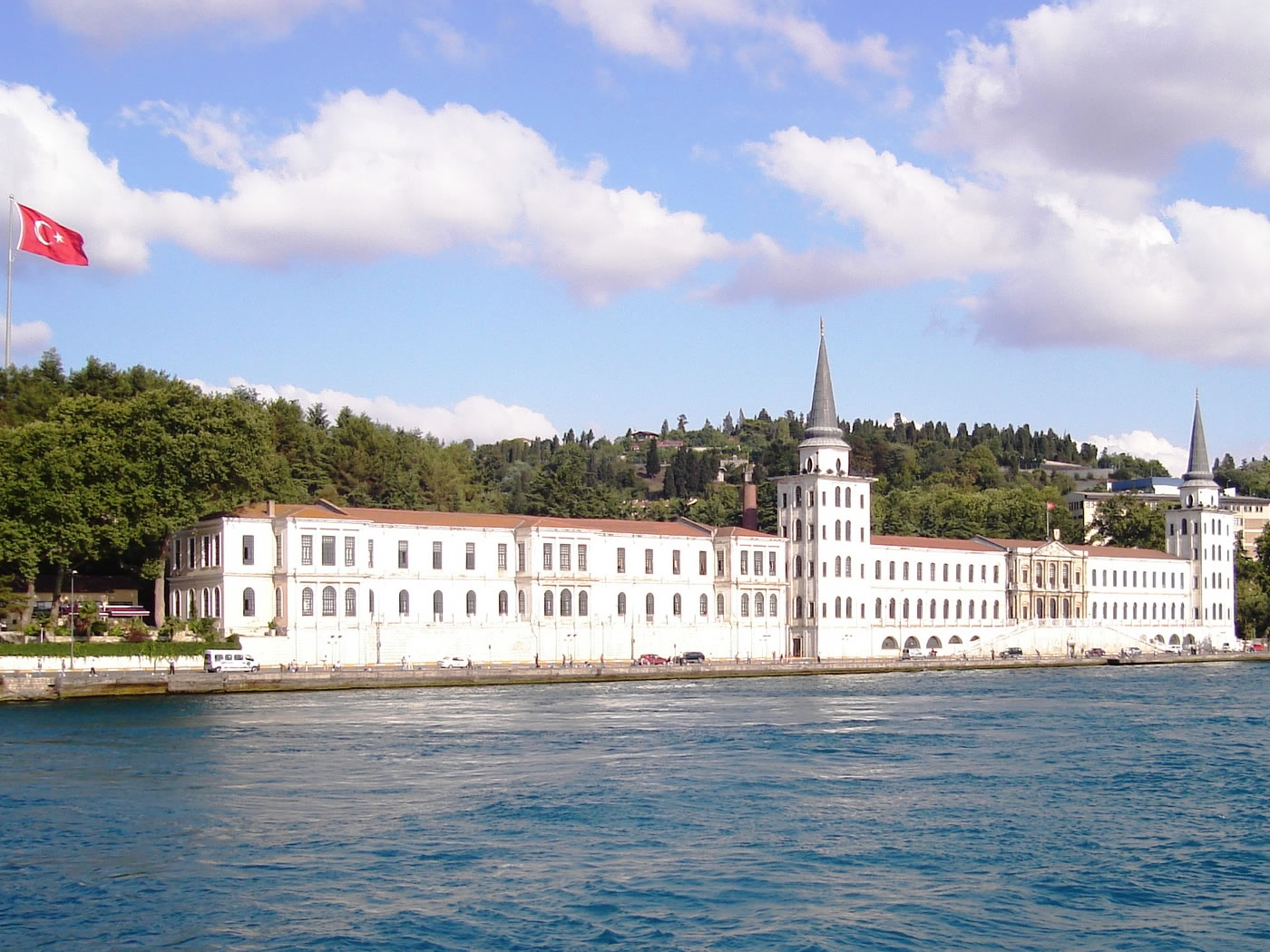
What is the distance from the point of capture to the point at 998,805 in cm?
3378

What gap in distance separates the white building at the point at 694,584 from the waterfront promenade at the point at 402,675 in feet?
11.9

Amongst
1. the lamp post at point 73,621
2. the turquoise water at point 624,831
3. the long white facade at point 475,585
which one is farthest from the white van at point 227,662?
the turquoise water at point 624,831

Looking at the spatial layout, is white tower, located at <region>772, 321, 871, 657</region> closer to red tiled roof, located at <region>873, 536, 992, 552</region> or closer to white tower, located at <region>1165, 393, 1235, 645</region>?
red tiled roof, located at <region>873, 536, 992, 552</region>

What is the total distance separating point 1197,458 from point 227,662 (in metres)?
83.5

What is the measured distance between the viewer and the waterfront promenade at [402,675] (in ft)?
191

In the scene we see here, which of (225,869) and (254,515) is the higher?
(254,515)

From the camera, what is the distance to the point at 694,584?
282 feet

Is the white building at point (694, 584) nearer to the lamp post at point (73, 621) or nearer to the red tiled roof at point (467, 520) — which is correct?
the red tiled roof at point (467, 520)

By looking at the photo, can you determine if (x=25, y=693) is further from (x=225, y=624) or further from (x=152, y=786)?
(x=152, y=786)

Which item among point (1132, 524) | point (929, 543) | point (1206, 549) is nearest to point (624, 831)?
point (929, 543)

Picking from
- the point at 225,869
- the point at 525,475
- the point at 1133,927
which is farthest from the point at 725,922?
the point at 525,475

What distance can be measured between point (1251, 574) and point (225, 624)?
287 feet

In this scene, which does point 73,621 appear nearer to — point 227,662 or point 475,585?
point 227,662

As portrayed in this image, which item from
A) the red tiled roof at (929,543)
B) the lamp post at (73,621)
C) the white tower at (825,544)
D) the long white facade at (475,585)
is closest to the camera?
the lamp post at (73,621)
